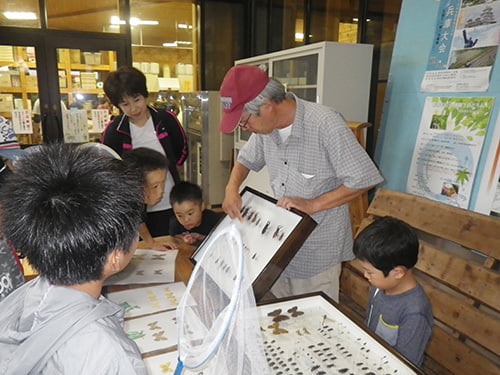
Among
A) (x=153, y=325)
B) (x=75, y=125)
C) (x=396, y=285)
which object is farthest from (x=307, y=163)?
(x=75, y=125)

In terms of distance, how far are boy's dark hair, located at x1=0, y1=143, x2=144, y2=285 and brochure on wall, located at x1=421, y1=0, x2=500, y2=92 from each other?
1.96 m

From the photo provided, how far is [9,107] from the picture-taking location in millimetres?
4684

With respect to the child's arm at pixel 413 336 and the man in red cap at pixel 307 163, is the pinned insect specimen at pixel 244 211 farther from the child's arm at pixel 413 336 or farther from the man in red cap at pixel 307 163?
the child's arm at pixel 413 336

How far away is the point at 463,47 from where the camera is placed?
2107mm

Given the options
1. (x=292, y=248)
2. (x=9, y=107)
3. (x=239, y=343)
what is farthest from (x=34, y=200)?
(x=9, y=107)

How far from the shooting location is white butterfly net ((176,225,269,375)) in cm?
65

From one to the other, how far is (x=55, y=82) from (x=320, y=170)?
430 cm

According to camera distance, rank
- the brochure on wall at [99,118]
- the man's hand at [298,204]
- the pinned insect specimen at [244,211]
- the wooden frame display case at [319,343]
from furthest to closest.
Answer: the brochure on wall at [99,118] → the pinned insect specimen at [244,211] → the man's hand at [298,204] → the wooden frame display case at [319,343]

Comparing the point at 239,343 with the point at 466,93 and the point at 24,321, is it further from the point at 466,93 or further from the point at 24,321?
the point at 466,93

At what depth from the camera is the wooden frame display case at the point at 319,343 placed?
3.37 feet

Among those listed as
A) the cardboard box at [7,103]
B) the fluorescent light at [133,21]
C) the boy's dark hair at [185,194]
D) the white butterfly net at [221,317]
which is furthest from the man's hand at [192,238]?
the fluorescent light at [133,21]

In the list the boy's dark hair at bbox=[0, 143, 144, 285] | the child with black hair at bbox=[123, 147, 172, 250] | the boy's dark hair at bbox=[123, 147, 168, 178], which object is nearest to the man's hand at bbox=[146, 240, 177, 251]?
the child with black hair at bbox=[123, 147, 172, 250]

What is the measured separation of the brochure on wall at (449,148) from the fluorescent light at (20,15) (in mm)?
4420

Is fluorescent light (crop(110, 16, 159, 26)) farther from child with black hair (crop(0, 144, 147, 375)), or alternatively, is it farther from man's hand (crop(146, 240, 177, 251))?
child with black hair (crop(0, 144, 147, 375))
